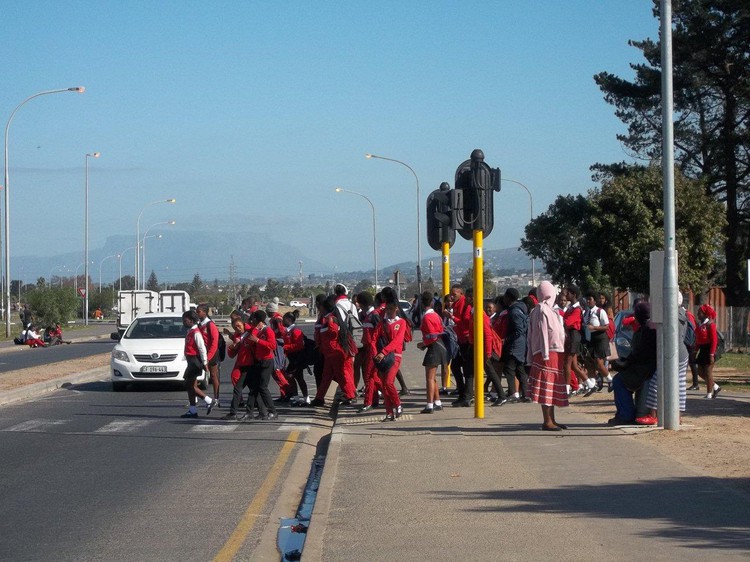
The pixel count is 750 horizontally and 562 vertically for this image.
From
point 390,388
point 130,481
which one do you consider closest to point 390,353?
point 390,388

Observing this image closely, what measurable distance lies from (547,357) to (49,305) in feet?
170

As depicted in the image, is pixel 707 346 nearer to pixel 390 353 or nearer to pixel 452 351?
pixel 452 351

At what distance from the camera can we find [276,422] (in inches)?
635

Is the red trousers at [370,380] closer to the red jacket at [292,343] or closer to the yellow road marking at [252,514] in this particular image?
the red jacket at [292,343]

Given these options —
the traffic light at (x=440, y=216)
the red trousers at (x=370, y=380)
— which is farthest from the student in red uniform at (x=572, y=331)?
the red trousers at (x=370, y=380)

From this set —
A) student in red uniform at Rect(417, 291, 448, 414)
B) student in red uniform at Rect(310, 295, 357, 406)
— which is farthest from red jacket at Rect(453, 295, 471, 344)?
student in red uniform at Rect(310, 295, 357, 406)

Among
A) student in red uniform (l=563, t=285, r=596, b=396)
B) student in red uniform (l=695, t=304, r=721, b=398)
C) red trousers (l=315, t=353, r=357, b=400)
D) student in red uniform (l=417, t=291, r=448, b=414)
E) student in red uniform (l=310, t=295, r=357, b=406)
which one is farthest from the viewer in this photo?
student in red uniform (l=695, t=304, r=721, b=398)

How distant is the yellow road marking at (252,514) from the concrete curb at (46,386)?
8600mm

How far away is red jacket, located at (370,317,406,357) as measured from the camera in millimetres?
15039

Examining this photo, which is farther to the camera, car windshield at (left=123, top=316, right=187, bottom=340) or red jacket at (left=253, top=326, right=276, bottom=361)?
car windshield at (left=123, top=316, right=187, bottom=340)

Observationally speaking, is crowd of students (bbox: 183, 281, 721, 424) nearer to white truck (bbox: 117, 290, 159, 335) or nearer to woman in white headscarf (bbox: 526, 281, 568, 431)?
woman in white headscarf (bbox: 526, 281, 568, 431)

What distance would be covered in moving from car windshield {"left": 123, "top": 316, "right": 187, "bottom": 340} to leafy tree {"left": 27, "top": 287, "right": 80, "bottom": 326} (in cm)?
3780

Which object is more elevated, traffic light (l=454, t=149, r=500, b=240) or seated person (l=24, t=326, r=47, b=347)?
traffic light (l=454, t=149, r=500, b=240)

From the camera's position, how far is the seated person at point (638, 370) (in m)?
13.3
